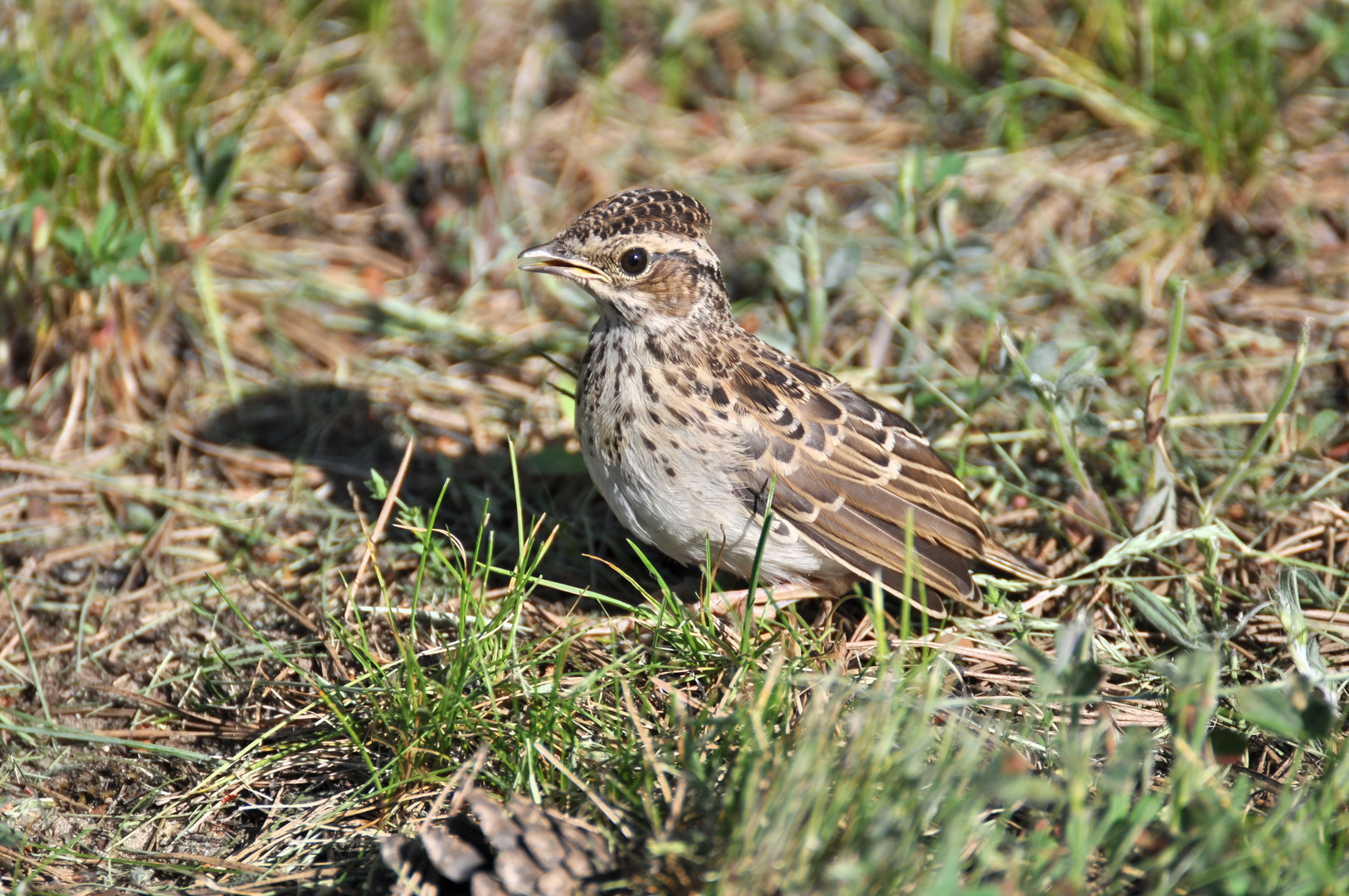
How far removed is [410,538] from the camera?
200 inches

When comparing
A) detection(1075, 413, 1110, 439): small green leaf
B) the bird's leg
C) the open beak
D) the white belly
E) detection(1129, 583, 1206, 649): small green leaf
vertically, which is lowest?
the bird's leg

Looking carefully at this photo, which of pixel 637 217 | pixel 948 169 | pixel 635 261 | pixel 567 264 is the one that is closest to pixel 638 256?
pixel 635 261

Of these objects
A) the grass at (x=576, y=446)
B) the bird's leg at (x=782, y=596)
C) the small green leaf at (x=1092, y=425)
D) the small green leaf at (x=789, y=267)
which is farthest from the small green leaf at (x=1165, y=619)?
the small green leaf at (x=789, y=267)

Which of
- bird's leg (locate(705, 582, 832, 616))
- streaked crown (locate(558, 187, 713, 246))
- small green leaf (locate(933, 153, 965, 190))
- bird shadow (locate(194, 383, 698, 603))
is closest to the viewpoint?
streaked crown (locate(558, 187, 713, 246))

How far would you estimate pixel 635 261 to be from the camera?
4523mm

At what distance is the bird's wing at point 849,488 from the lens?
14.4 feet

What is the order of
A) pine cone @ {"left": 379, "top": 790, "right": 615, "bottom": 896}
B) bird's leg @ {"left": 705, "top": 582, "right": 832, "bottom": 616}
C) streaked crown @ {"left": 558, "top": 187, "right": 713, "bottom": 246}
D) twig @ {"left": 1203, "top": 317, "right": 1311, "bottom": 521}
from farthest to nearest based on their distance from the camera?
bird's leg @ {"left": 705, "top": 582, "right": 832, "bottom": 616}, streaked crown @ {"left": 558, "top": 187, "right": 713, "bottom": 246}, twig @ {"left": 1203, "top": 317, "right": 1311, "bottom": 521}, pine cone @ {"left": 379, "top": 790, "right": 615, "bottom": 896}

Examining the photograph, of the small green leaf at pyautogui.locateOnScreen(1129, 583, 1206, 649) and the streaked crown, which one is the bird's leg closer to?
the small green leaf at pyautogui.locateOnScreen(1129, 583, 1206, 649)

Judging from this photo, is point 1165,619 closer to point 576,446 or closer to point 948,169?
point 948,169

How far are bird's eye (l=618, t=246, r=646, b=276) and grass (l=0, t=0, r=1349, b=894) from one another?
1109 millimetres

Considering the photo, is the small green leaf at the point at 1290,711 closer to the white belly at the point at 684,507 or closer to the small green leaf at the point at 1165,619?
the small green leaf at the point at 1165,619

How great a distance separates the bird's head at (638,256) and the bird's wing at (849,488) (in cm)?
40

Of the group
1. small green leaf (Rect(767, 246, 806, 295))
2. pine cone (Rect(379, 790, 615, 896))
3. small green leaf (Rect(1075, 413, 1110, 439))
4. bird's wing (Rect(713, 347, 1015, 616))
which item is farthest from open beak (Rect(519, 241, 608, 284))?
pine cone (Rect(379, 790, 615, 896))

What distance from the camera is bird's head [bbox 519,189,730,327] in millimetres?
4492
